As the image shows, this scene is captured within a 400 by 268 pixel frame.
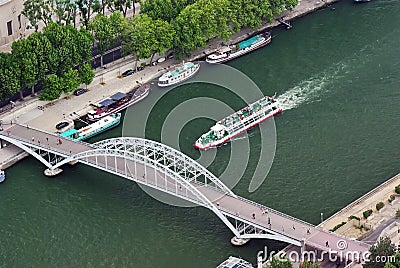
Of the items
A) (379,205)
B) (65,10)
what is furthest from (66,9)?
(379,205)

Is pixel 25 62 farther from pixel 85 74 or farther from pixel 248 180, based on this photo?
pixel 248 180

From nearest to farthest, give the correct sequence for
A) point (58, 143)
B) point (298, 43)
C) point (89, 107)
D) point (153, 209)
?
1. point (153, 209)
2. point (58, 143)
3. point (89, 107)
4. point (298, 43)

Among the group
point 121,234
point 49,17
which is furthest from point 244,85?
point 121,234

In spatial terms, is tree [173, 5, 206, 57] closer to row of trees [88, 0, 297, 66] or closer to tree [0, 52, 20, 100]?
row of trees [88, 0, 297, 66]

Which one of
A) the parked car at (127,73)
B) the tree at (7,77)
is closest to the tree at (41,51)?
the tree at (7,77)

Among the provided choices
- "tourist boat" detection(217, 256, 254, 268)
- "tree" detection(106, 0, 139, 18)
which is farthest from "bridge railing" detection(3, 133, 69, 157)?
"tree" detection(106, 0, 139, 18)

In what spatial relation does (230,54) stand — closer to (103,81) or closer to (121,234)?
(103,81)

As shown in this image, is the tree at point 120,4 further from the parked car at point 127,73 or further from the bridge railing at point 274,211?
the bridge railing at point 274,211
